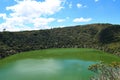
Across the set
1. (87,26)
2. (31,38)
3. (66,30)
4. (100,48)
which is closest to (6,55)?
(31,38)

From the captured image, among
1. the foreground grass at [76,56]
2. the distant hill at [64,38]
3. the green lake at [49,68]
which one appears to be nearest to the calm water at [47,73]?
the green lake at [49,68]

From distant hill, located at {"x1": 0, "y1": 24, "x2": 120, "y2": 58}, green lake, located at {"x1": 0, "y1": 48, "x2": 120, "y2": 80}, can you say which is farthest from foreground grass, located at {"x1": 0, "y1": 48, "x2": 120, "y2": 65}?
distant hill, located at {"x1": 0, "y1": 24, "x2": 120, "y2": 58}

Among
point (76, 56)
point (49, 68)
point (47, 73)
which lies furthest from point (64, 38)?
point (47, 73)

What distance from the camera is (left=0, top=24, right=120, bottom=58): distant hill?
107 meters

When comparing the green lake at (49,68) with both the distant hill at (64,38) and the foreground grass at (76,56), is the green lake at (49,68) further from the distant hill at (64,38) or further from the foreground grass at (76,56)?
the distant hill at (64,38)

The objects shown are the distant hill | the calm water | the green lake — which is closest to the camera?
the calm water

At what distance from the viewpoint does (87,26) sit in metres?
150

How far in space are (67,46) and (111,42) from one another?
27.8 metres

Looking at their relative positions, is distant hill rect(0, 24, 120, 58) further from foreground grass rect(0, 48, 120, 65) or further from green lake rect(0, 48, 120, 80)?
green lake rect(0, 48, 120, 80)

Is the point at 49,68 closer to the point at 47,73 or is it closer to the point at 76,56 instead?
the point at 47,73

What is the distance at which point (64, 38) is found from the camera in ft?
442

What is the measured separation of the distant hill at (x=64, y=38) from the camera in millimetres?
107156

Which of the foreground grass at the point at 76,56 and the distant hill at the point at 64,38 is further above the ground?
the distant hill at the point at 64,38

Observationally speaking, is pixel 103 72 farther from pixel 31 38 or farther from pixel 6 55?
pixel 31 38
